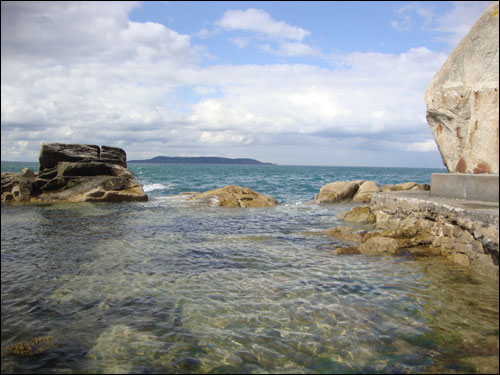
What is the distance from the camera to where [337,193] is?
21.5 metres

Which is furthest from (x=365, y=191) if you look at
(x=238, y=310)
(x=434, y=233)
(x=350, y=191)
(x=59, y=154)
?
(x=59, y=154)

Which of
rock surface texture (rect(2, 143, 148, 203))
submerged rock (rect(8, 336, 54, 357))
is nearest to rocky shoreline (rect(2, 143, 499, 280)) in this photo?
rock surface texture (rect(2, 143, 148, 203))

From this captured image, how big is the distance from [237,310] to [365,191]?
59.4 ft

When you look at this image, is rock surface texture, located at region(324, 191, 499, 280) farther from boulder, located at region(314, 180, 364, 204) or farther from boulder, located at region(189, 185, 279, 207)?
boulder, located at region(314, 180, 364, 204)

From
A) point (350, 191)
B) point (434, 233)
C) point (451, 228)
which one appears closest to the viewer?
point (451, 228)

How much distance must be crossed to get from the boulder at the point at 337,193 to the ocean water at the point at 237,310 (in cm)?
1240

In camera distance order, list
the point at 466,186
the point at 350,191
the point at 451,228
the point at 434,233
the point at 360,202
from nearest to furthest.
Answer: the point at 451,228
the point at 466,186
the point at 434,233
the point at 360,202
the point at 350,191

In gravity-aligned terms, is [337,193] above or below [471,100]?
below

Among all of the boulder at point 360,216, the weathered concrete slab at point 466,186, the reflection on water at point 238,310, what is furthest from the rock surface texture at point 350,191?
the reflection on water at point 238,310

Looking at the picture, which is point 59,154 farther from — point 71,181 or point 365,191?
point 365,191

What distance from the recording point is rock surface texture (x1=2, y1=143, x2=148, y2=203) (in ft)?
62.2

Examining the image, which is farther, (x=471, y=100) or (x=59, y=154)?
(x=59, y=154)

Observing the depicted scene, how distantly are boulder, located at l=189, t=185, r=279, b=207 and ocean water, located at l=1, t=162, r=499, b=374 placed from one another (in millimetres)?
9584

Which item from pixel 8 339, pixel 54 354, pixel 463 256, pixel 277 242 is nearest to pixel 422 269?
pixel 463 256
